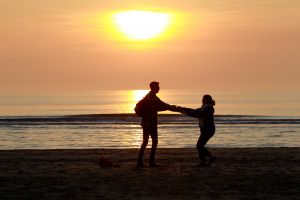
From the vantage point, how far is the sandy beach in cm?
1137

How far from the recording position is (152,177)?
1359 cm

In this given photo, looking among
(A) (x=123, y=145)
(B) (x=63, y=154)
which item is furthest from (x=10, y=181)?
(A) (x=123, y=145)

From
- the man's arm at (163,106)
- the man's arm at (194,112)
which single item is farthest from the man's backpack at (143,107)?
the man's arm at (194,112)

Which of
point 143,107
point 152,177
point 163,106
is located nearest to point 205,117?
Answer: point 163,106

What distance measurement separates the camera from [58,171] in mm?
14906

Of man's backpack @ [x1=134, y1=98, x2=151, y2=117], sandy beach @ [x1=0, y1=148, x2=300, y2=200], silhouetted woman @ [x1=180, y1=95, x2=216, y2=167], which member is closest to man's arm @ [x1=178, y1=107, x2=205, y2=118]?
A: silhouetted woman @ [x1=180, y1=95, x2=216, y2=167]

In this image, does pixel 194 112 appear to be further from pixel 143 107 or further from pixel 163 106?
pixel 143 107

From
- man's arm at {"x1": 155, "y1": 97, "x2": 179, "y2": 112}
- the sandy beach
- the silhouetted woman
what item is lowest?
the sandy beach

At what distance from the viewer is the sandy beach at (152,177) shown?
37.3ft

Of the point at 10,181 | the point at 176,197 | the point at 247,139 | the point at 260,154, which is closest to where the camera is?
the point at 176,197

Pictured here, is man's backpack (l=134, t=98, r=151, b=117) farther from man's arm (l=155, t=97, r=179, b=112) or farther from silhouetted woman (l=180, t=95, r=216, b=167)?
silhouetted woman (l=180, t=95, r=216, b=167)

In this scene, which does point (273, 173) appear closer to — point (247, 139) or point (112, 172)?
point (112, 172)

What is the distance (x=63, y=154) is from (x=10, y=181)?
6.92 metres

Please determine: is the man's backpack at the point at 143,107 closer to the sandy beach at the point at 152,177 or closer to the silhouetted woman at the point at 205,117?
the silhouetted woman at the point at 205,117
